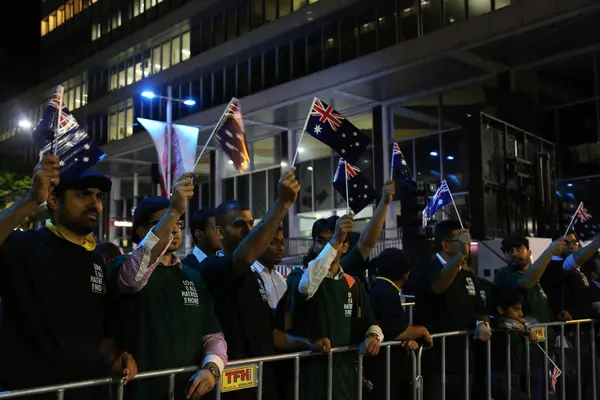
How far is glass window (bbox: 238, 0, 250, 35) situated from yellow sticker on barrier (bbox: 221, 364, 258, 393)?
24388mm

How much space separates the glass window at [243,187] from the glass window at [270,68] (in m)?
5.37

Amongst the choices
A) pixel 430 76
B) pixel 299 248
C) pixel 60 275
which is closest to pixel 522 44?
pixel 430 76

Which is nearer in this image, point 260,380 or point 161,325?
point 161,325

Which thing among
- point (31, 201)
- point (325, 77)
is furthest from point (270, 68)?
point (31, 201)

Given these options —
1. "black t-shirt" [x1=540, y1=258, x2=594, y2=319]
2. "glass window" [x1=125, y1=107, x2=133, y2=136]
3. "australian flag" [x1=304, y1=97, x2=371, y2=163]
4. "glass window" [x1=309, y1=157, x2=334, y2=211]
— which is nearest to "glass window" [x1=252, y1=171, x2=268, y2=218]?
"glass window" [x1=309, y1=157, x2=334, y2=211]

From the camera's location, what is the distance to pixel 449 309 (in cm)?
534

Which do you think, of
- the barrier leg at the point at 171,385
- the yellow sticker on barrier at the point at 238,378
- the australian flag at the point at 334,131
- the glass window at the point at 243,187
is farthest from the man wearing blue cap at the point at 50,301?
the glass window at the point at 243,187

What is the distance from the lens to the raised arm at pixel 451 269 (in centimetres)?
512

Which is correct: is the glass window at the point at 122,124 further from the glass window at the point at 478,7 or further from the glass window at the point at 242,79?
the glass window at the point at 478,7

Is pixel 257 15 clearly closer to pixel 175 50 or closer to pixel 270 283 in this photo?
pixel 175 50

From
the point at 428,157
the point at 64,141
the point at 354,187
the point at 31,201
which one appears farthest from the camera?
the point at 428,157

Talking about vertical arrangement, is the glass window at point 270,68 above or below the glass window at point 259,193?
above

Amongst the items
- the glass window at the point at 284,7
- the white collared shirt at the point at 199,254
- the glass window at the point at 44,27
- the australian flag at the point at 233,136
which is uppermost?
→ the glass window at the point at 44,27

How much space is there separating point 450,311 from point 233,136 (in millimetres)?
2510
